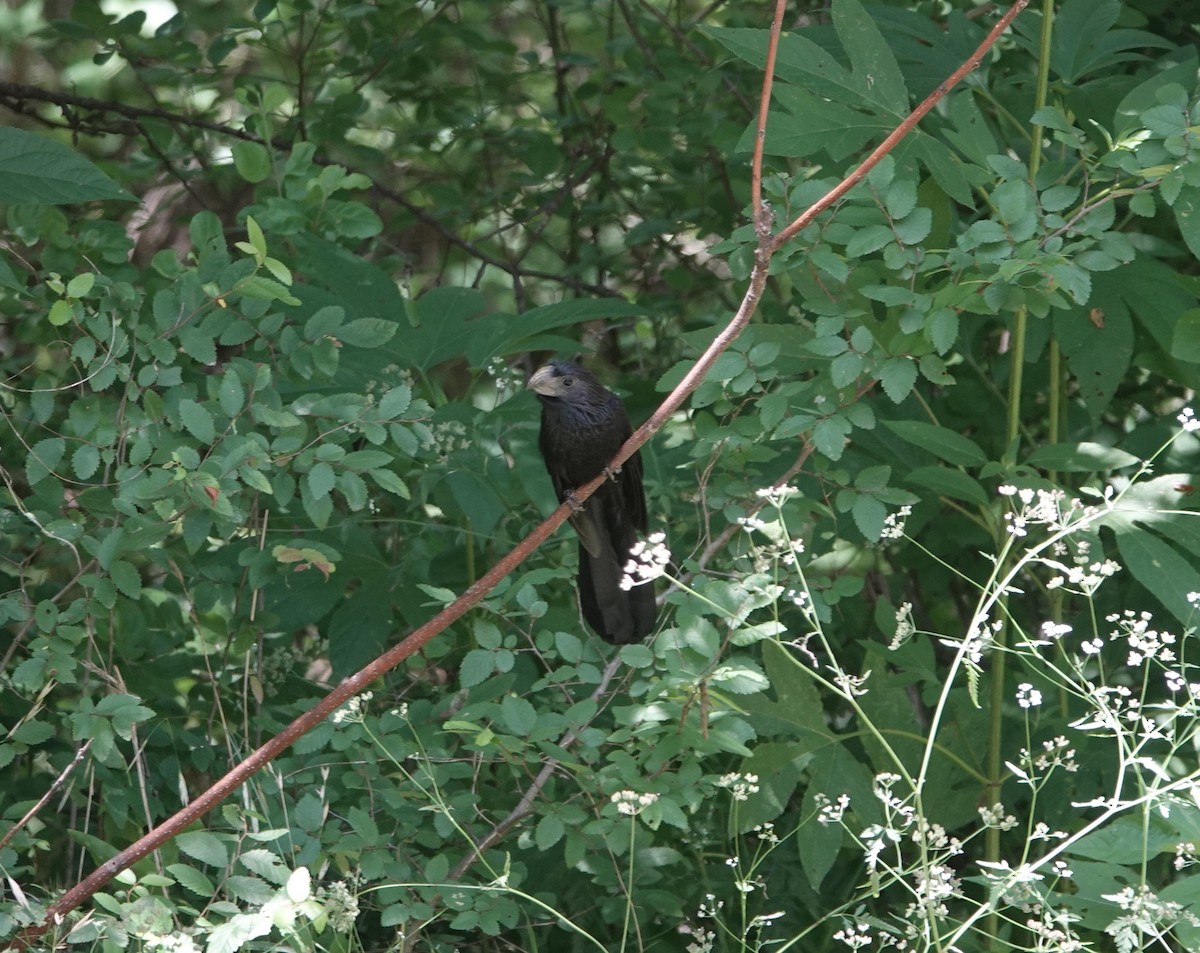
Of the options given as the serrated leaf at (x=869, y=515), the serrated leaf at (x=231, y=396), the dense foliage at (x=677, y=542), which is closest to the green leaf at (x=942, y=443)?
the dense foliage at (x=677, y=542)

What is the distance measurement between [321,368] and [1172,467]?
96.5 inches

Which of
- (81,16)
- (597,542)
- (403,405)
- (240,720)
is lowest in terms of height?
(240,720)

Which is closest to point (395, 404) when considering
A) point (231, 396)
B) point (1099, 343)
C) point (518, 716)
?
point (231, 396)

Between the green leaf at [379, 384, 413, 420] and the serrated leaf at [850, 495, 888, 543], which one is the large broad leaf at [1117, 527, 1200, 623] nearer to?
the serrated leaf at [850, 495, 888, 543]

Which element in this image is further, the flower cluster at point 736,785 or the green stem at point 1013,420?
the green stem at point 1013,420

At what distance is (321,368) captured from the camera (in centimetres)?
300

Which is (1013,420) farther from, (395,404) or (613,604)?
(395,404)

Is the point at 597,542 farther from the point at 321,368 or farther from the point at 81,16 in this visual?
the point at 81,16

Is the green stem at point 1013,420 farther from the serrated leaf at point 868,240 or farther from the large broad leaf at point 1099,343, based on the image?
the serrated leaf at point 868,240

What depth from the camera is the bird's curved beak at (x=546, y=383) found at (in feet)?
13.9

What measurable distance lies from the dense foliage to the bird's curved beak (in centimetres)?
17

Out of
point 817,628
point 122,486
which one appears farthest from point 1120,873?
point 122,486

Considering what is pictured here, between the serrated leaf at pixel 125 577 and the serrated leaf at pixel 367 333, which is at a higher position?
the serrated leaf at pixel 367 333

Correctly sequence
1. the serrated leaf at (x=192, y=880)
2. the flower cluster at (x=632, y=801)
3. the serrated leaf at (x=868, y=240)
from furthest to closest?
the serrated leaf at (x=868, y=240), the flower cluster at (x=632, y=801), the serrated leaf at (x=192, y=880)
